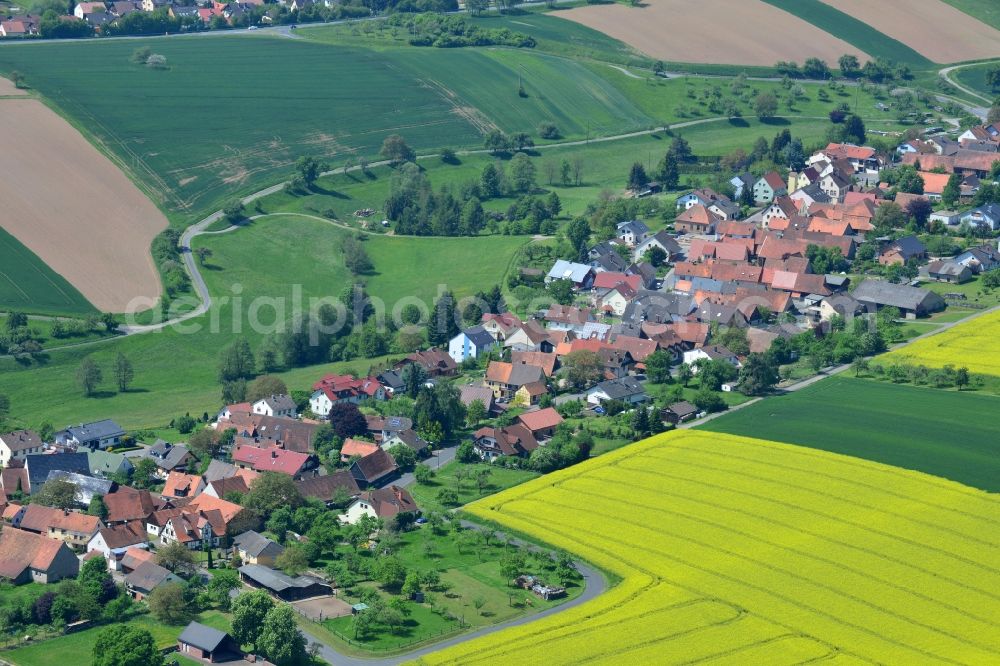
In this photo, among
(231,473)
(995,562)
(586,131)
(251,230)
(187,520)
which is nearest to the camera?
(995,562)

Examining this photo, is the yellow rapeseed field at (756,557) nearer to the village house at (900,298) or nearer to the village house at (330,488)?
the village house at (330,488)

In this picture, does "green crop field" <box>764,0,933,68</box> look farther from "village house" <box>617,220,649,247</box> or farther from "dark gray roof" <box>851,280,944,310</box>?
→ "dark gray roof" <box>851,280,944,310</box>

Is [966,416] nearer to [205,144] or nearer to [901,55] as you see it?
[205,144]

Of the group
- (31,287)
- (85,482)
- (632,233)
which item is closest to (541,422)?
(85,482)

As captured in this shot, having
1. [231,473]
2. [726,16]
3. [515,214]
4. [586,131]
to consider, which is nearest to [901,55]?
→ [726,16]

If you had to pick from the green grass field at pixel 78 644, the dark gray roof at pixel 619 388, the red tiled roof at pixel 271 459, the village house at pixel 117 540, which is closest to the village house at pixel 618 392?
the dark gray roof at pixel 619 388

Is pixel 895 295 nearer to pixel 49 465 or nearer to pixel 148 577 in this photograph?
pixel 49 465
